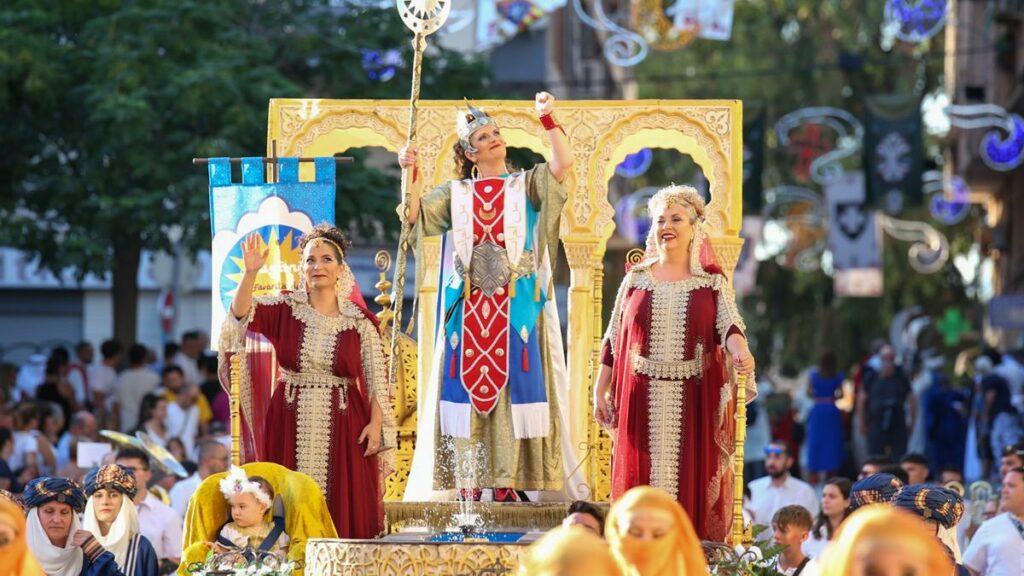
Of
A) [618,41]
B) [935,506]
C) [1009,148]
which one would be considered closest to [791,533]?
[935,506]

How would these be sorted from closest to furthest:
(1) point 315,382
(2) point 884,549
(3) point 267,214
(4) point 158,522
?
(2) point 884,549 < (1) point 315,382 < (3) point 267,214 < (4) point 158,522

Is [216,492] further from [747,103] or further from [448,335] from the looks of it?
[747,103]

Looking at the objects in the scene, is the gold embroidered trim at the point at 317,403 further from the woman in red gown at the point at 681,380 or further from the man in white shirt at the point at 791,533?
the man in white shirt at the point at 791,533

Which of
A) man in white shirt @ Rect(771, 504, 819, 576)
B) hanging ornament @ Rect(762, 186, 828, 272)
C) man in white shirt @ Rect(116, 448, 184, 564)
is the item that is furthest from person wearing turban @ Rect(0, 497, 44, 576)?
hanging ornament @ Rect(762, 186, 828, 272)

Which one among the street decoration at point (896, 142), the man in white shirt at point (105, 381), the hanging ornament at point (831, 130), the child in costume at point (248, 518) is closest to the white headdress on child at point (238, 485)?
the child in costume at point (248, 518)

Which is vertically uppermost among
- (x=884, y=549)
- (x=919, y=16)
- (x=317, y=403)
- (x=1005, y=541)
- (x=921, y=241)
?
(x=919, y=16)

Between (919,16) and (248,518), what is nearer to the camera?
(248,518)

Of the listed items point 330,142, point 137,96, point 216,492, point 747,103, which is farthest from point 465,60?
point 747,103

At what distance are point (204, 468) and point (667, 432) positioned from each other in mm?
4037

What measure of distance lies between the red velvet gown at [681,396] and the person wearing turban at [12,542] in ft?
14.0

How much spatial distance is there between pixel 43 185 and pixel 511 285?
10264mm

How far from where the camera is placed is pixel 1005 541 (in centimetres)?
1162

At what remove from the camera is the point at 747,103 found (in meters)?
36.2

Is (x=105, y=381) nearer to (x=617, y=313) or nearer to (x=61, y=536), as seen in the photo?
(x=617, y=313)
